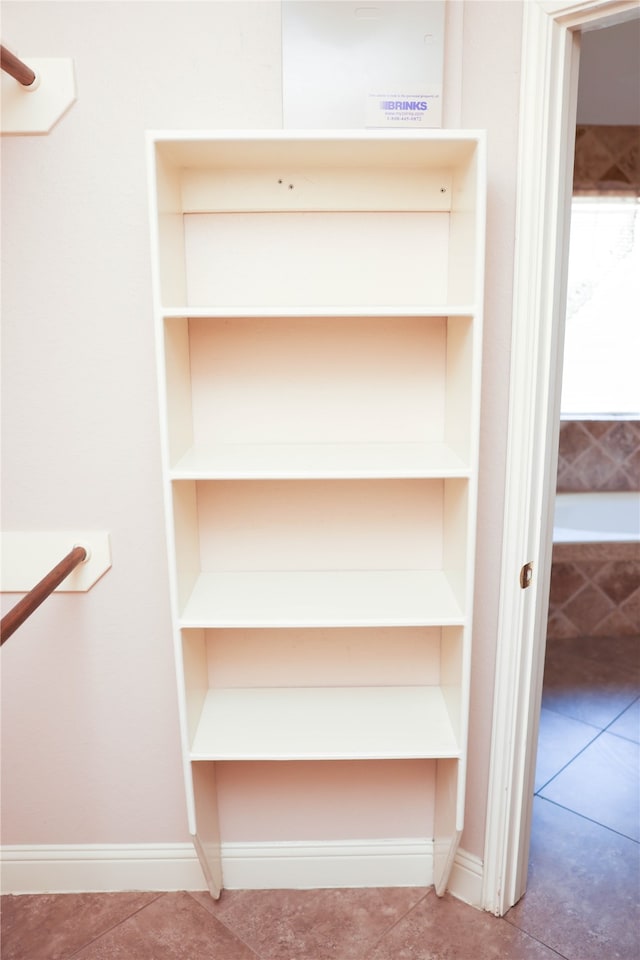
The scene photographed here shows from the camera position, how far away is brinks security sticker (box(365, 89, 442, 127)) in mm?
1376

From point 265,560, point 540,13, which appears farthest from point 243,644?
point 540,13

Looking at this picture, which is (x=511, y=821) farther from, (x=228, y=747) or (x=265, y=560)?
(x=265, y=560)

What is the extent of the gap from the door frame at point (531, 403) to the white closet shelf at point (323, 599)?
21 cm

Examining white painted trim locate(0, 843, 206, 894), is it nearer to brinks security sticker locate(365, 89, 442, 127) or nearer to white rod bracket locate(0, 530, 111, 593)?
white rod bracket locate(0, 530, 111, 593)

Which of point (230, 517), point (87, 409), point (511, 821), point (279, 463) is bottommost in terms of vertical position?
point (511, 821)

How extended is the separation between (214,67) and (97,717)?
4.96 ft

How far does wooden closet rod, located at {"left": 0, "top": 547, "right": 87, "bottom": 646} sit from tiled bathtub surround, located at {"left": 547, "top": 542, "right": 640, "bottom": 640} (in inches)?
88.0

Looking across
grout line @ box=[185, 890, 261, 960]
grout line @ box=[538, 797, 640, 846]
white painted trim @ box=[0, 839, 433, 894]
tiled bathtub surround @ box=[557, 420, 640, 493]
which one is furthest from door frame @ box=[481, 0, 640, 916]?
tiled bathtub surround @ box=[557, 420, 640, 493]

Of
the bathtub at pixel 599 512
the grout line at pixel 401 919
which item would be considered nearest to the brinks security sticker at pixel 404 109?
the grout line at pixel 401 919

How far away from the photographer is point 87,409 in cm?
156

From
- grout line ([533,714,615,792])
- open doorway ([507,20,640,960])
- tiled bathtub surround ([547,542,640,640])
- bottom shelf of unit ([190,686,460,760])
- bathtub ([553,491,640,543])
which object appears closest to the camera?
bottom shelf of unit ([190,686,460,760])

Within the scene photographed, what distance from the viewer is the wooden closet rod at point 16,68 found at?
49.4 inches

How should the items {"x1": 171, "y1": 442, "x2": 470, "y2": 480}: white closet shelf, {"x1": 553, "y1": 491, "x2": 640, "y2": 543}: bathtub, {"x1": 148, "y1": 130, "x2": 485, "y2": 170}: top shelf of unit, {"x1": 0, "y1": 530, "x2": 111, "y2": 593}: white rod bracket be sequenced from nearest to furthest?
{"x1": 148, "y1": 130, "x2": 485, "y2": 170}: top shelf of unit < {"x1": 171, "y1": 442, "x2": 470, "y2": 480}: white closet shelf < {"x1": 0, "y1": 530, "x2": 111, "y2": 593}: white rod bracket < {"x1": 553, "y1": 491, "x2": 640, "y2": 543}: bathtub

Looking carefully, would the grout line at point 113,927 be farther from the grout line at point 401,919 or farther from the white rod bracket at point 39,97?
the white rod bracket at point 39,97
